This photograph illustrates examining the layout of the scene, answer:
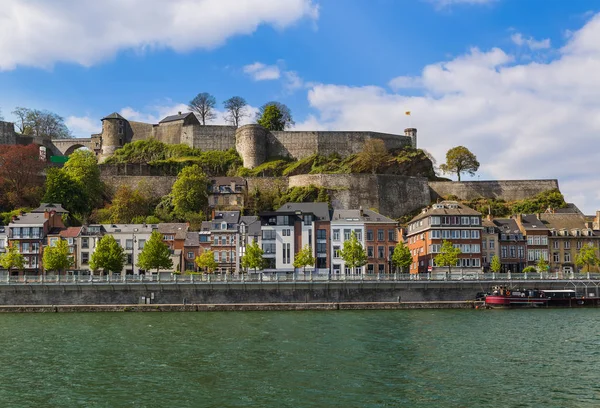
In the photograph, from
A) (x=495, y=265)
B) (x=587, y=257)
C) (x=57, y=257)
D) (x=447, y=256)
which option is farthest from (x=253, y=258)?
(x=587, y=257)

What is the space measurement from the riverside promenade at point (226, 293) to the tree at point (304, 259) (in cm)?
931

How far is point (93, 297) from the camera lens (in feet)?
163

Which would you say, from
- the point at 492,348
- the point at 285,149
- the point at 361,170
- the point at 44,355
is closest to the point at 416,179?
the point at 361,170

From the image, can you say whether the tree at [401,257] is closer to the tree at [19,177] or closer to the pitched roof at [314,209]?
the pitched roof at [314,209]

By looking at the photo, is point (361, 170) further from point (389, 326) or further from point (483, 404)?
point (483, 404)

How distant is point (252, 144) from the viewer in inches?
3743

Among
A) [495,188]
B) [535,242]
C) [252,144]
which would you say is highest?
[252,144]

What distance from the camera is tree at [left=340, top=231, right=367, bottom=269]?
59.5 metres

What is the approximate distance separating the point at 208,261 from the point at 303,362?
3645cm

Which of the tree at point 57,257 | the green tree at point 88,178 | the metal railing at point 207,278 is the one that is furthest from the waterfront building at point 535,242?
the green tree at point 88,178

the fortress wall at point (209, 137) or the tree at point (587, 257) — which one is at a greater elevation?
the fortress wall at point (209, 137)

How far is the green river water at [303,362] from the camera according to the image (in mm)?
22016

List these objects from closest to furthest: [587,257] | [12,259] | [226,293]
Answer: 1. [226,293]
2. [12,259]
3. [587,257]

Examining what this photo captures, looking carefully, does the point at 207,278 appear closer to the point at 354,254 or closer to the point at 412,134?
the point at 354,254
